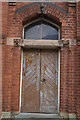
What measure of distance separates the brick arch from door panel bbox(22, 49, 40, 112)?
122 cm

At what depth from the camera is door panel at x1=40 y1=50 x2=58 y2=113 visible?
5.88 meters

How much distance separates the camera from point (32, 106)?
588cm

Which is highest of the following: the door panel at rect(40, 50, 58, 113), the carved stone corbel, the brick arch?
the brick arch

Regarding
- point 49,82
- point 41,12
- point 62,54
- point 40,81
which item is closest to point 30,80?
point 40,81

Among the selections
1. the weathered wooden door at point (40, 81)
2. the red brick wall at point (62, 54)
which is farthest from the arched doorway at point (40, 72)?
the red brick wall at point (62, 54)

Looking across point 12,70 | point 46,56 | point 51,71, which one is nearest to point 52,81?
point 51,71

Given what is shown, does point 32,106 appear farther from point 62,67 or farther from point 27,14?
point 27,14

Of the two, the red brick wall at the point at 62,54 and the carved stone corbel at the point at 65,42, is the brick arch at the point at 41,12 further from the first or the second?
the carved stone corbel at the point at 65,42

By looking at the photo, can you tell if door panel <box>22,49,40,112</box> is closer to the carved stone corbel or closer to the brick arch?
the carved stone corbel

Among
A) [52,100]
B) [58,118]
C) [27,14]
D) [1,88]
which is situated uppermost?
[27,14]

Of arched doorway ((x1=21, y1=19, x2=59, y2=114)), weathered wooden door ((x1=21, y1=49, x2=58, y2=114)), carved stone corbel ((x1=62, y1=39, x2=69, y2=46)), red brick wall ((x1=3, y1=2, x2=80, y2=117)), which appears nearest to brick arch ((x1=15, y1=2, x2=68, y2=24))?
red brick wall ((x1=3, y1=2, x2=80, y2=117))

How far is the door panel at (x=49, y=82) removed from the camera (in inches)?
231

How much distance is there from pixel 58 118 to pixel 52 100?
65 cm

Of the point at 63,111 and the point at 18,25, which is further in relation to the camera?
the point at 18,25
